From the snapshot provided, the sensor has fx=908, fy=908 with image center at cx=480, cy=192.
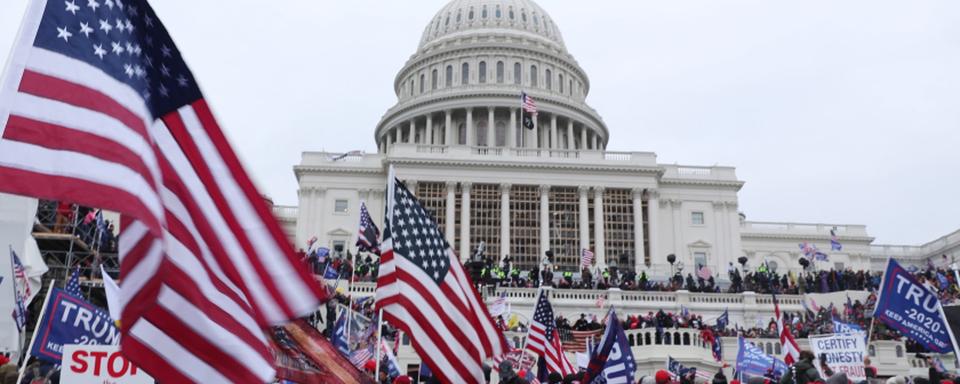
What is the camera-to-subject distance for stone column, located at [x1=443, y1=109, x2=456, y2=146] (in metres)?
80.6

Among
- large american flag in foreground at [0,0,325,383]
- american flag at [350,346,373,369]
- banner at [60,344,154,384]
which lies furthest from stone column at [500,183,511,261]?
large american flag in foreground at [0,0,325,383]

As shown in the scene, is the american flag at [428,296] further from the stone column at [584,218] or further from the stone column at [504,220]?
the stone column at [584,218]

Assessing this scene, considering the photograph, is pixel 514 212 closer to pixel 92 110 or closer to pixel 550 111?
pixel 550 111

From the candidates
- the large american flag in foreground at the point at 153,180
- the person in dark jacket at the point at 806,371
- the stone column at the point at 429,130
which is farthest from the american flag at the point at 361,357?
the stone column at the point at 429,130

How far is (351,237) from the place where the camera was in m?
62.3

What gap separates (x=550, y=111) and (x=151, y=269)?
259ft

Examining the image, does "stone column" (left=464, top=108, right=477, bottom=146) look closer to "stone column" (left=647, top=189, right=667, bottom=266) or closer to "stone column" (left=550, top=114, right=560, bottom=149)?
"stone column" (left=550, top=114, right=560, bottom=149)

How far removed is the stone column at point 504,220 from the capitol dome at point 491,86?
13612mm

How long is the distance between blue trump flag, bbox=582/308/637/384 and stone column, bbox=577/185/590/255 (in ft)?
159

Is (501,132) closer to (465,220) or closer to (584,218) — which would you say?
(584,218)

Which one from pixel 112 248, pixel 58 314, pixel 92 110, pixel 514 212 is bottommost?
pixel 58 314

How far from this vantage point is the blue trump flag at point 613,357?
38.0ft

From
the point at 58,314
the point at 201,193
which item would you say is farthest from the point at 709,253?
the point at 201,193

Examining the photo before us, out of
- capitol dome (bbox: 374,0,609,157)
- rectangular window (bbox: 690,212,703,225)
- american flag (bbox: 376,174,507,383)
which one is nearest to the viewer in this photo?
american flag (bbox: 376,174,507,383)
